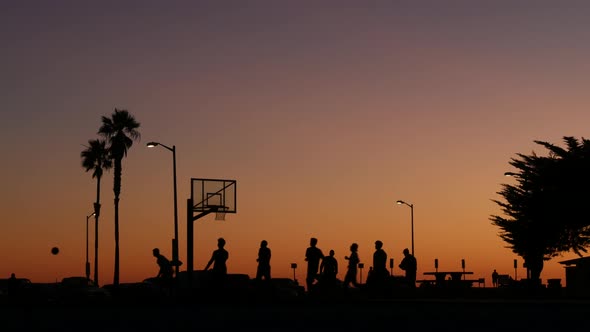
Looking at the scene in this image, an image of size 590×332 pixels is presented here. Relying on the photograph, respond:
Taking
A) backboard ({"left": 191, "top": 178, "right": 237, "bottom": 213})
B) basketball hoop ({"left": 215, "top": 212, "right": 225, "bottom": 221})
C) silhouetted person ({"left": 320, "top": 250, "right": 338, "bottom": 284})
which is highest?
backboard ({"left": 191, "top": 178, "right": 237, "bottom": 213})

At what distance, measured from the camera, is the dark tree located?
194 ft

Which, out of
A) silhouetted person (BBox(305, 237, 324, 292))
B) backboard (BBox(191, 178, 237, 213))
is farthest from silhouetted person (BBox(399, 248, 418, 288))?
backboard (BBox(191, 178, 237, 213))

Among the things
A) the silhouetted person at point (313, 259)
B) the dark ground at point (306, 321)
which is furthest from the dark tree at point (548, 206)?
the dark ground at point (306, 321)

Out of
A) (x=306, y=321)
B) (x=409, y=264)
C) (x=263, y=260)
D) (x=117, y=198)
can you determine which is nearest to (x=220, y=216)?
(x=409, y=264)

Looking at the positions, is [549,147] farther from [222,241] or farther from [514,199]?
[222,241]

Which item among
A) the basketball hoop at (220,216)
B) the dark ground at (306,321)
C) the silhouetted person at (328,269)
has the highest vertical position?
the basketball hoop at (220,216)

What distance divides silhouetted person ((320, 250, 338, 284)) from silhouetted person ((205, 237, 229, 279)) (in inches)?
98.8

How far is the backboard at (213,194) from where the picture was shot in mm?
49900

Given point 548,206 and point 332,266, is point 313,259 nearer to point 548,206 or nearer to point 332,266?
point 332,266

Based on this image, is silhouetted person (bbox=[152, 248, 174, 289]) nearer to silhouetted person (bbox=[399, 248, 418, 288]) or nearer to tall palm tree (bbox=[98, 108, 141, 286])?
silhouetted person (bbox=[399, 248, 418, 288])

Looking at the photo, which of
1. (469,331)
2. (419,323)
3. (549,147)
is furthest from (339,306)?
(549,147)

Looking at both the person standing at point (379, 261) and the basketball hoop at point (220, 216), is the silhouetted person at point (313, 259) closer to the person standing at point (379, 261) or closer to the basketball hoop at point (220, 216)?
the person standing at point (379, 261)

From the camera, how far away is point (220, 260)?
26.0m

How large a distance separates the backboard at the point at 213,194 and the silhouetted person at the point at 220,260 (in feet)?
75.4
